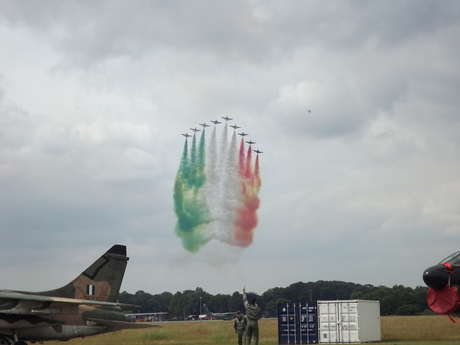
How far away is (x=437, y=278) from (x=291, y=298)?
311ft

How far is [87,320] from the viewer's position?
76.0 feet

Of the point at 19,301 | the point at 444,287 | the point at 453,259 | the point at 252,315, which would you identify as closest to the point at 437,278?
the point at 444,287

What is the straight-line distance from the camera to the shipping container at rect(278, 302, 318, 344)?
27938 millimetres

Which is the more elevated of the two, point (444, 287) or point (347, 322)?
point (444, 287)

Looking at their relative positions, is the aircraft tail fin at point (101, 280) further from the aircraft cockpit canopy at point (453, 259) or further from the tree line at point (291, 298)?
the tree line at point (291, 298)

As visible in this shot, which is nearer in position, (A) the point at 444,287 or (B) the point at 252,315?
(A) the point at 444,287

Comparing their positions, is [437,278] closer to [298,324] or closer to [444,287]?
[444,287]

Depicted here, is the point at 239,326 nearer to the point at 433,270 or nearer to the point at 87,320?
the point at 87,320

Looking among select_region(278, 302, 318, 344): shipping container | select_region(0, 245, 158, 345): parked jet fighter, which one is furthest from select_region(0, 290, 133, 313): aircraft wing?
select_region(278, 302, 318, 344): shipping container

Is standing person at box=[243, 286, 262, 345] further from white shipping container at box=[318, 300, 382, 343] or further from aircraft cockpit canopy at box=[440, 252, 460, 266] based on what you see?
white shipping container at box=[318, 300, 382, 343]

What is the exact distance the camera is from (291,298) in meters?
108

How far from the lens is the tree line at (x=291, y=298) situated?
76.0m

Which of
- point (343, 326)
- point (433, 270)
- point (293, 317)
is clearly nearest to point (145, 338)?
point (293, 317)

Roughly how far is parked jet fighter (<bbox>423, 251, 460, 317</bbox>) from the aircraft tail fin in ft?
47.3
